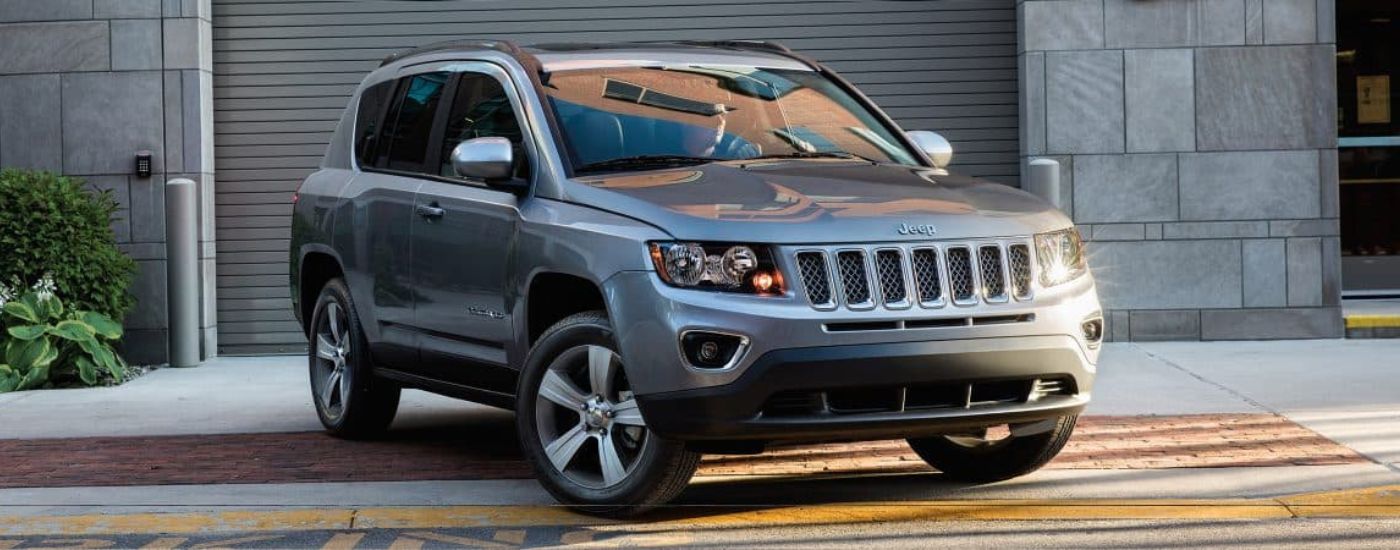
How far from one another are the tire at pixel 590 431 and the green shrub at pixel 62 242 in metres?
6.11

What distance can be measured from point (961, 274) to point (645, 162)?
1.38 metres

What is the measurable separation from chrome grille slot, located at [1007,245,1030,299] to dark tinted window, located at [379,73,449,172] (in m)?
2.81

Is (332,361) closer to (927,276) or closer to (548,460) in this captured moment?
(548,460)

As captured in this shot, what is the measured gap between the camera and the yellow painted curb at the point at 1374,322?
13578 mm

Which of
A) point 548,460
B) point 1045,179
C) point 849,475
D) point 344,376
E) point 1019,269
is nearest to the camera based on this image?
point 1019,269

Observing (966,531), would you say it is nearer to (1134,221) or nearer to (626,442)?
(626,442)

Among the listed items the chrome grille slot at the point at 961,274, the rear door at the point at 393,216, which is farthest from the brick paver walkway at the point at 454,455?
the chrome grille slot at the point at 961,274

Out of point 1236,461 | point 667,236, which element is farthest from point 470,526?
point 1236,461

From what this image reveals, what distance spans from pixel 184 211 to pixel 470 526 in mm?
6823

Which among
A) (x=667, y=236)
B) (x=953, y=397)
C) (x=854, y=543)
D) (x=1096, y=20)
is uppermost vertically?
(x=1096, y=20)

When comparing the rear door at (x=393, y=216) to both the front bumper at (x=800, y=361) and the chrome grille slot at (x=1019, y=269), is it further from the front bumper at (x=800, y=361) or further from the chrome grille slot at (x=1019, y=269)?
the chrome grille slot at (x=1019, y=269)

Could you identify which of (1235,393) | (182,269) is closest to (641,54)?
(1235,393)

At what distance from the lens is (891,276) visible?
→ 6543 millimetres

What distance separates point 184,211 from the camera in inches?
517
